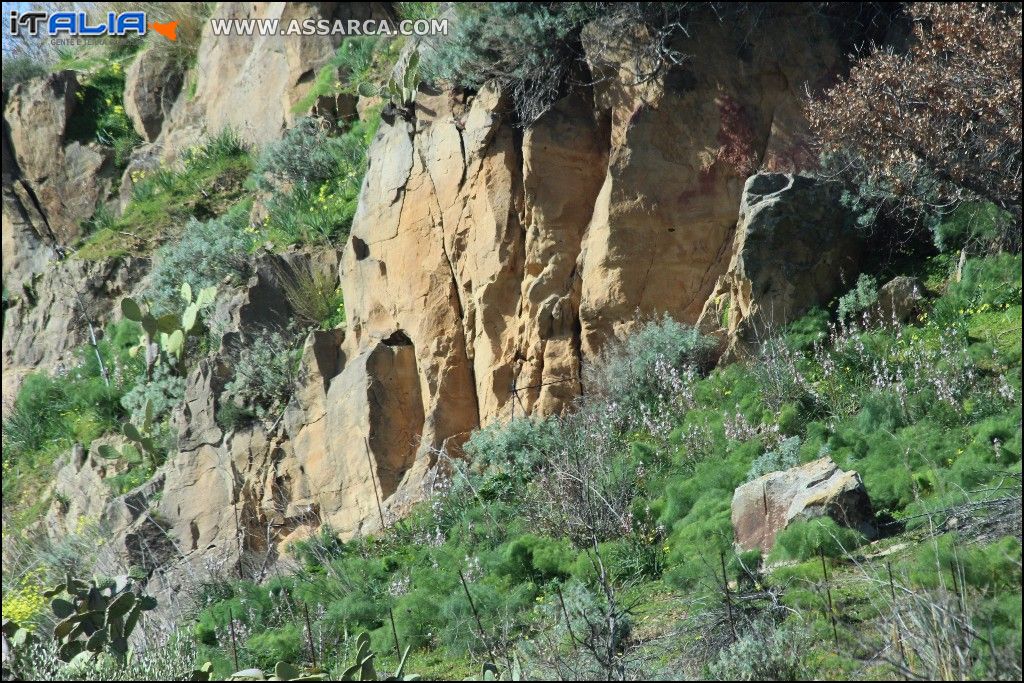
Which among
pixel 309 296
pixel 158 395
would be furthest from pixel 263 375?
pixel 158 395

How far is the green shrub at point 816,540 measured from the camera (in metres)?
6.77

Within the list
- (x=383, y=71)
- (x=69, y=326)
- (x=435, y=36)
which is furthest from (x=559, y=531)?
(x=69, y=326)

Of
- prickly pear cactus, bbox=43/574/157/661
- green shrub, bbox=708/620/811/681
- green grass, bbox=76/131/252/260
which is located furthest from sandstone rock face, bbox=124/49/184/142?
green shrub, bbox=708/620/811/681

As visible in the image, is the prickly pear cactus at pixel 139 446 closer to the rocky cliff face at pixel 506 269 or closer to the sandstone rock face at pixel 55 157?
the rocky cliff face at pixel 506 269

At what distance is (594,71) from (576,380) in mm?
2889

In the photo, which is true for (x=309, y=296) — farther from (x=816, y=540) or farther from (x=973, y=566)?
(x=973, y=566)

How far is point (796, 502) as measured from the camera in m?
7.15

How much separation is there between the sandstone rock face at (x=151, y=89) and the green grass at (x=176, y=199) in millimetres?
1531

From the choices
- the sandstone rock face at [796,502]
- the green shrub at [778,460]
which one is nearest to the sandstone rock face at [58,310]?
the green shrub at [778,460]

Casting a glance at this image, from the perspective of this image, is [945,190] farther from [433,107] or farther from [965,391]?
[433,107]

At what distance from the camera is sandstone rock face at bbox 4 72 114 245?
1852cm

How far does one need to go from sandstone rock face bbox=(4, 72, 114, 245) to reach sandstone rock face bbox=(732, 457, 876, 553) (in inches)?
545

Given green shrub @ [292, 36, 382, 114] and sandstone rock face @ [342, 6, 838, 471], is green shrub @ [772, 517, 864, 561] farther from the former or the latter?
A: green shrub @ [292, 36, 382, 114]

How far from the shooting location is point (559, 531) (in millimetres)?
8586
